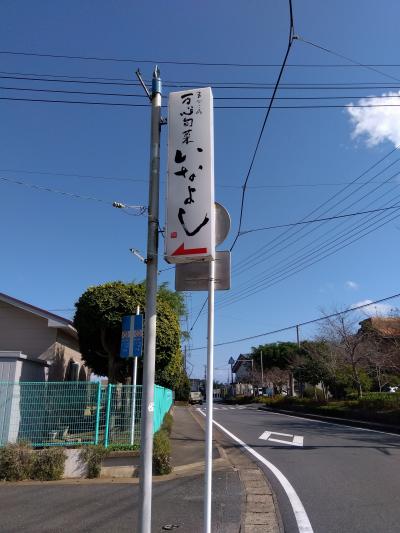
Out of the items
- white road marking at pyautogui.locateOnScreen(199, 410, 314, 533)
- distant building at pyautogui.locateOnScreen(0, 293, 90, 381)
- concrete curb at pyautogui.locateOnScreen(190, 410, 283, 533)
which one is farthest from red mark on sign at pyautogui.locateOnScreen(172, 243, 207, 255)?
distant building at pyautogui.locateOnScreen(0, 293, 90, 381)

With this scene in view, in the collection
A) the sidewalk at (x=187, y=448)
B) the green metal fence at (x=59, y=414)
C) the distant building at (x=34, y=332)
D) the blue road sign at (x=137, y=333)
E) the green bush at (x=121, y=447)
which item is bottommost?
the sidewalk at (x=187, y=448)

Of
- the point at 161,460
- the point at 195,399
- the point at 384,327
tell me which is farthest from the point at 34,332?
the point at 195,399

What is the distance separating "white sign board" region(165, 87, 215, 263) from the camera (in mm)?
4246

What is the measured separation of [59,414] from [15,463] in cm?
141

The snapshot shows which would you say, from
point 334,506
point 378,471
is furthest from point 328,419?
point 334,506

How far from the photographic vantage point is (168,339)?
14.5m

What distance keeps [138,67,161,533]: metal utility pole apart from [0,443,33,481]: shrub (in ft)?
18.4

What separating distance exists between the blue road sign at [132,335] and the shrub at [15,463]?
288 centimetres

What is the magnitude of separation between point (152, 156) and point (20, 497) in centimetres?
567

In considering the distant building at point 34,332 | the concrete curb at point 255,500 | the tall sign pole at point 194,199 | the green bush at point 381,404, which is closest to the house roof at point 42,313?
the distant building at point 34,332

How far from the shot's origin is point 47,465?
871 centimetres

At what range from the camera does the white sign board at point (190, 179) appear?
13.9 feet

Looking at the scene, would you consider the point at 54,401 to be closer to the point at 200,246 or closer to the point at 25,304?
the point at 25,304

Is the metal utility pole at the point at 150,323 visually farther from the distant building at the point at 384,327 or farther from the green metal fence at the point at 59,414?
the distant building at the point at 384,327
